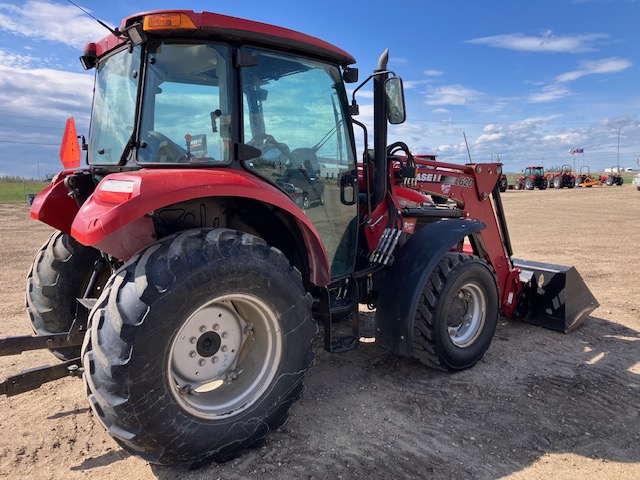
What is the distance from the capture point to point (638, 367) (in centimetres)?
422

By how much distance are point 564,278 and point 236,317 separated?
3552 mm

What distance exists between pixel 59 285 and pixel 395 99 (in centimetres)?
283

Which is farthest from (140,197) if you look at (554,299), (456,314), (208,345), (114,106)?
(554,299)

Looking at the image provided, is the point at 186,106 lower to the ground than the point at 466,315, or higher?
higher

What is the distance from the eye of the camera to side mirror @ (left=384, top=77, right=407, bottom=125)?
11.9ft

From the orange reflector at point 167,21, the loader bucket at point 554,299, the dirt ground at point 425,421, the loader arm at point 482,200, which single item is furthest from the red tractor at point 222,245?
the loader bucket at point 554,299

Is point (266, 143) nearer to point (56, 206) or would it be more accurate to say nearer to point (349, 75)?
point (349, 75)

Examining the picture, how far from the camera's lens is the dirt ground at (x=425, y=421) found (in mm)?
2752

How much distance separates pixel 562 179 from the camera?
3634cm

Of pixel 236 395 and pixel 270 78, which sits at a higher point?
pixel 270 78

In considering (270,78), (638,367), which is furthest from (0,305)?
(638,367)

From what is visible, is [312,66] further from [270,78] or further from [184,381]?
[184,381]

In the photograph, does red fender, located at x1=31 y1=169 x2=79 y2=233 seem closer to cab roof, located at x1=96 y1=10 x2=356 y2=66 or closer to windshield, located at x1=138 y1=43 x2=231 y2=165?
Answer: cab roof, located at x1=96 y1=10 x2=356 y2=66

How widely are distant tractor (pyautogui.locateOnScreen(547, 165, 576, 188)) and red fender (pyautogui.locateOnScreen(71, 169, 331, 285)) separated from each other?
3823 centimetres
